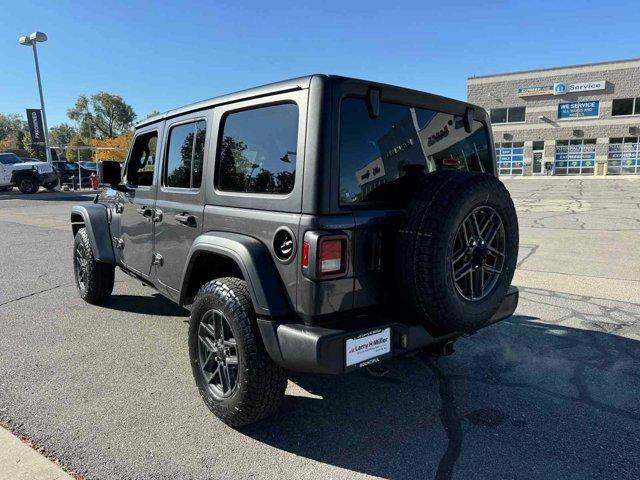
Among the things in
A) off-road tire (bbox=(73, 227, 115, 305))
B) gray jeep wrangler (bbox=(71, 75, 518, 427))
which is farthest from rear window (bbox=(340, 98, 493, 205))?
off-road tire (bbox=(73, 227, 115, 305))

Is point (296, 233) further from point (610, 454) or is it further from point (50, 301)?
point (50, 301)

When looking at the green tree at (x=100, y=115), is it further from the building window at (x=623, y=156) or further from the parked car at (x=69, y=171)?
the building window at (x=623, y=156)

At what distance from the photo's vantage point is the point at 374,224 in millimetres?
2516

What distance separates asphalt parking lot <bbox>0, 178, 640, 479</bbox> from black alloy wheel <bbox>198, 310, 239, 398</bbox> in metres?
0.22

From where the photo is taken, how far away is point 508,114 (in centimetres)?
4084

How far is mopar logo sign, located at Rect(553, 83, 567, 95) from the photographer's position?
3831 centimetres

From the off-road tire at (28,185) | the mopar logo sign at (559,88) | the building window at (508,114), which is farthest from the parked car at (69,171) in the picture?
the mopar logo sign at (559,88)

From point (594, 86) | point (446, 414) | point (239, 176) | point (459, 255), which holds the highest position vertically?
point (594, 86)

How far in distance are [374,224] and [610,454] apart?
1761 mm

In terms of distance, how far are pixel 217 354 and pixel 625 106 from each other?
43.5 m

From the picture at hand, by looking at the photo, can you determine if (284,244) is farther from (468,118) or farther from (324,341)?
(468,118)

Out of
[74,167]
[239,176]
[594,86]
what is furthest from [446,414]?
[594,86]

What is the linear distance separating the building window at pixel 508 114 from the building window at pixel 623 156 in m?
7.15

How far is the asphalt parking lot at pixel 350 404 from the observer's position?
2.46m
